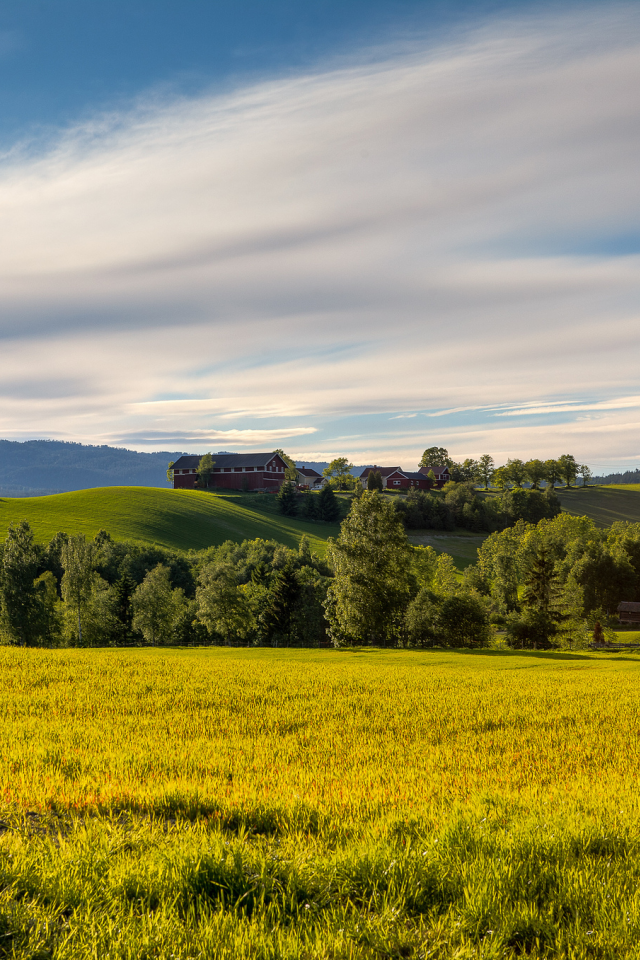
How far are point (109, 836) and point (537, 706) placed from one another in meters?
15.7

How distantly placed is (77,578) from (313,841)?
72127 mm

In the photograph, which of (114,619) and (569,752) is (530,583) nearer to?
(114,619)

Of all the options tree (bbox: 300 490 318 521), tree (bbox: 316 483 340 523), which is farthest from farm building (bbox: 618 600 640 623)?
tree (bbox: 300 490 318 521)

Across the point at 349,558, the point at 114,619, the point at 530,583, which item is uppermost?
the point at 349,558

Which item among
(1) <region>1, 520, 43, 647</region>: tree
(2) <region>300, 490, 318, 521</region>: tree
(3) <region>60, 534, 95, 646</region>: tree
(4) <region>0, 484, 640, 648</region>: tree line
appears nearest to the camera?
(4) <region>0, 484, 640, 648</region>: tree line

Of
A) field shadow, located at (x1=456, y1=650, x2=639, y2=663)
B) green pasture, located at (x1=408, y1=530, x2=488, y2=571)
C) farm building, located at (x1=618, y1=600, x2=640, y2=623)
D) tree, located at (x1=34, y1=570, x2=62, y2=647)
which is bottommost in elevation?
farm building, located at (x1=618, y1=600, x2=640, y2=623)

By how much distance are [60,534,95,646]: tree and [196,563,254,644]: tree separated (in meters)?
13.7

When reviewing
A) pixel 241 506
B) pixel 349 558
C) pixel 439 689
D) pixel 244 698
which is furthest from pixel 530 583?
pixel 241 506

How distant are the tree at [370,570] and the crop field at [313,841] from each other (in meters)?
42.5

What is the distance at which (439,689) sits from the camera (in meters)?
22.3

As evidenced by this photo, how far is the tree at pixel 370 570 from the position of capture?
55.9 m

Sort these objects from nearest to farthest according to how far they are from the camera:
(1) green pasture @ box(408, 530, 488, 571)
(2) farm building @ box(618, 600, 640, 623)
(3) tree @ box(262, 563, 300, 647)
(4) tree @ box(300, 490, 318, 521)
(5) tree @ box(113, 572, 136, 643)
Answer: (3) tree @ box(262, 563, 300, 647), (5) tree @ box(113, 572, 136, 643), (2) farm building @ box(618, 600, 640, 623), (1) green pasture @ box(408, 530, 488, 571), (4) tree @ box(300, 490, 318, 521)

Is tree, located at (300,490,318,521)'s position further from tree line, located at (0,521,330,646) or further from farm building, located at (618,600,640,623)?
farm building, located at (618,600,640,623)

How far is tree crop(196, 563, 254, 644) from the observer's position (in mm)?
73438
